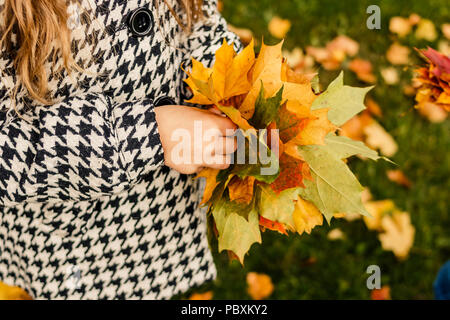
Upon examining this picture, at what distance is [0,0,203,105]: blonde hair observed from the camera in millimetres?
777

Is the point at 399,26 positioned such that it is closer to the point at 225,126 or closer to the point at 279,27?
the point at 279,27

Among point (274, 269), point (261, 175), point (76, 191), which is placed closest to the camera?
point (261, 175)

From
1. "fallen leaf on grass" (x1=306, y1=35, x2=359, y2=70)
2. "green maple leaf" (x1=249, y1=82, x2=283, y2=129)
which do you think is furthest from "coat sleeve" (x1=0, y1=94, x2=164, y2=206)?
"fallen leaf on grass" (x1=306, y1=35, x2=359, y2=70)

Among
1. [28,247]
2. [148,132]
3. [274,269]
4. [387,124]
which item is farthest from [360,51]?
[28,247]

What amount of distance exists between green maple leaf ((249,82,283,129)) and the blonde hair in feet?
1.22

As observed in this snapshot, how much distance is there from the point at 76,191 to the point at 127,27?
A: 354 millimetres

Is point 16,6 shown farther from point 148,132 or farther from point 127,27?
point 148,132

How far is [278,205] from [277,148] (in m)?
0.10

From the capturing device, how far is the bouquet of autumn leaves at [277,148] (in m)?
0.75

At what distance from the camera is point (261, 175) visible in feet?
2.39

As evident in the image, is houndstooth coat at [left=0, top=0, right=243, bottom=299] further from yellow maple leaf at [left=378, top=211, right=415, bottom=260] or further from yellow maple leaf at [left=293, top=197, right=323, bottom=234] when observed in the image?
yellow maple leaf at [left=378, top=211, right=415, bottom=260]

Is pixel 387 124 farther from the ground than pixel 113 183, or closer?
farther from the ground

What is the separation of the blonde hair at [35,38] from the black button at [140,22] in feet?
0.41

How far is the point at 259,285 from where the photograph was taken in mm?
1650
